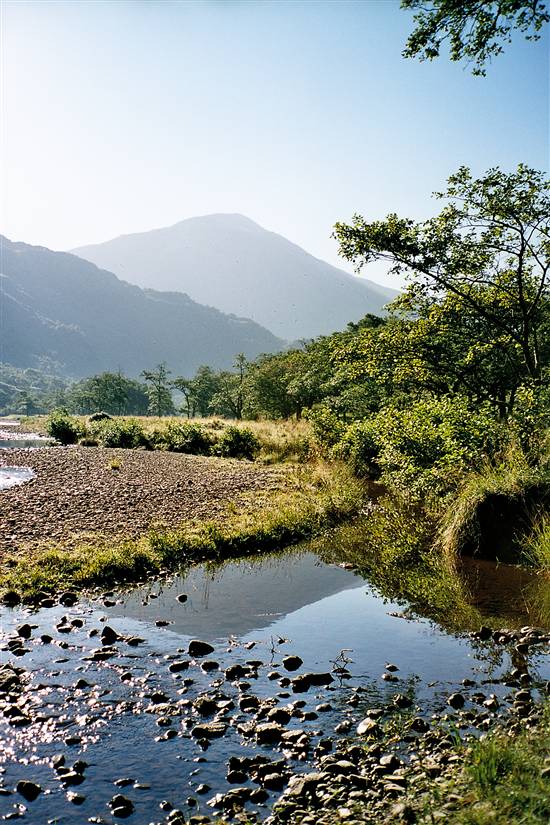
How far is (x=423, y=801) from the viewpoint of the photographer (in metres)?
4.49

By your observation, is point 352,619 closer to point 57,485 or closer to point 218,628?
point 218,628

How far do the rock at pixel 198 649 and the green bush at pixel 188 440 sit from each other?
3099 centimetres

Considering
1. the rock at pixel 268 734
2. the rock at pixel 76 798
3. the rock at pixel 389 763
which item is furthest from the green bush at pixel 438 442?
the rock at pixel 76 798

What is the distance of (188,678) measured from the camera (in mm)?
7445

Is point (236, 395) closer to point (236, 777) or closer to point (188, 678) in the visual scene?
point (188, 678)

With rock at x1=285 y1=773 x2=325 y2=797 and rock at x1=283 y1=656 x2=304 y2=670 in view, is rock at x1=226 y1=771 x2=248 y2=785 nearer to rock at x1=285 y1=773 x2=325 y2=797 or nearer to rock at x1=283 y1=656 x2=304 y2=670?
rock at x1=285 y1=773 x2=325 y2=797

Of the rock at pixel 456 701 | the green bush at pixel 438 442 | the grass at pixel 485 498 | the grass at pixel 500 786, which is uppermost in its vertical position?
the green bush at pixel 438 442

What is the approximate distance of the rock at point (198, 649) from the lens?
8266mm

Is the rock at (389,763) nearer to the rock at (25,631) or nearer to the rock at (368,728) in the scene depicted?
the rock at (368,728)

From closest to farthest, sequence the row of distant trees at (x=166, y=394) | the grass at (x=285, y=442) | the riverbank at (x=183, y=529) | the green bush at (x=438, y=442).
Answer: the riverbank at (x=183, y=529)
the green bush at (x=438, y=442)
the grass at (x=285, y=442)
the row of distant trees at (x=166, y=394)

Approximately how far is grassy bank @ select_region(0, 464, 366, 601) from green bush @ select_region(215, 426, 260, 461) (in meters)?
16.4

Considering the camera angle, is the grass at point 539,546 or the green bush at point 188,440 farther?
the green bush at point 188,440

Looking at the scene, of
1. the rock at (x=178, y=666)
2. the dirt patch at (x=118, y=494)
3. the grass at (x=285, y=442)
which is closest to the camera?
the rock at (x=178, y=666)

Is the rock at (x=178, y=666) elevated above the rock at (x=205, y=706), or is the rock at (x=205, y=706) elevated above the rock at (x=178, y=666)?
the rock at (x=205, y=706)
